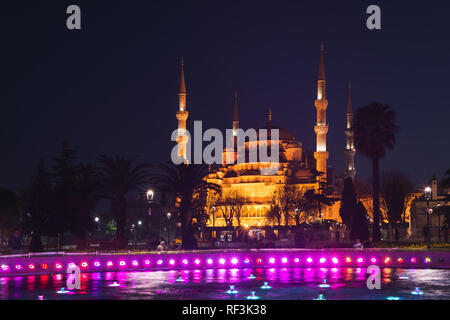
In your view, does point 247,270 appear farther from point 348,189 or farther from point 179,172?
point 348,189

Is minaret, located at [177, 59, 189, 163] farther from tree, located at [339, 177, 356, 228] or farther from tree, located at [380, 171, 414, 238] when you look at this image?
tree, located at [339, 177, 356, 228]

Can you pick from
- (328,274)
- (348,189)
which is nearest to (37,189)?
(348,189)

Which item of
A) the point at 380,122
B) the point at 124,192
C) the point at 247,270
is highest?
the point at 380,122

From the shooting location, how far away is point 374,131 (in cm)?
5472

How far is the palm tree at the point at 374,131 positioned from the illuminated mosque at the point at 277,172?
1659 inches

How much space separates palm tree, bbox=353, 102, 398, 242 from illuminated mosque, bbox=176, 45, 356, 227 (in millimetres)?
42127

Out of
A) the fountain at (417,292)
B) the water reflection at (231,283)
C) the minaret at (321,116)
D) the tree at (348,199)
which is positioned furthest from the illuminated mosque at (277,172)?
the fountain at (417,292)

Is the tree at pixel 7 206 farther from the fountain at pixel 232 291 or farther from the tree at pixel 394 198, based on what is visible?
the fountain at pixel 232 291

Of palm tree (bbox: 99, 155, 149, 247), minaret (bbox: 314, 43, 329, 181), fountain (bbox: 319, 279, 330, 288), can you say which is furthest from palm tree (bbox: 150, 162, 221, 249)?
minaret (bbox: 314, 43, 329, 181)

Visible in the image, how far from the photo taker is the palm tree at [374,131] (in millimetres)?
54491

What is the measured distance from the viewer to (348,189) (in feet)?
194

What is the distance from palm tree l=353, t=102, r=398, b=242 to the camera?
5449cm

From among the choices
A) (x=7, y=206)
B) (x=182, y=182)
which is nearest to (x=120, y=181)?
(x=182, y=182)
